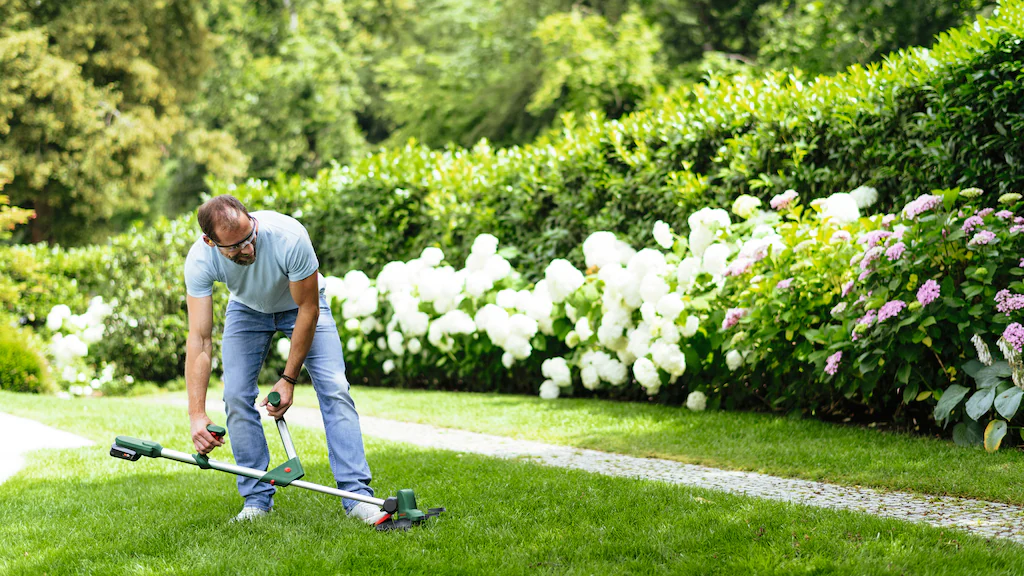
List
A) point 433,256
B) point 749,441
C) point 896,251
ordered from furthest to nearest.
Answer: point 433,256, point 749,441, point 896,251

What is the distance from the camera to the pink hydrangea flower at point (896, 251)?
5.09 m

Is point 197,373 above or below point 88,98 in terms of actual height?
below

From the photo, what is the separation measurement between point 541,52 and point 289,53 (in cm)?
1167

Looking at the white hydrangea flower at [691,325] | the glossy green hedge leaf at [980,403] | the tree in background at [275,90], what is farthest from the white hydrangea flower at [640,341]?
the tree in background at [275,90]

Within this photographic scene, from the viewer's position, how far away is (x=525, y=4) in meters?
22.7

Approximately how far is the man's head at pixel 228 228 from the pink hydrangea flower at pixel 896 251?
3377 millimetres

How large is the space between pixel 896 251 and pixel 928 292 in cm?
28

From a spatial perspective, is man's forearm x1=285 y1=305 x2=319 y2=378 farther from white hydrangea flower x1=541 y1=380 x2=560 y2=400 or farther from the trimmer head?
white hydrangea flower x1=541 y1=380 x2=560 y2=400

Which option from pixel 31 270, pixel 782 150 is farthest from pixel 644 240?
pixel 31 270

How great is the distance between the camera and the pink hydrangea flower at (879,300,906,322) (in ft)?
16.6

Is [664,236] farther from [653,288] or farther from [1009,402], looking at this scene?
[1009,402]

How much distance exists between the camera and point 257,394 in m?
4.09

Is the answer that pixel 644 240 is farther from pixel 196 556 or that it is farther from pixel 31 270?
pixel 31 270

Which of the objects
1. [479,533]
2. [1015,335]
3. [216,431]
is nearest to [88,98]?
[216,431]
